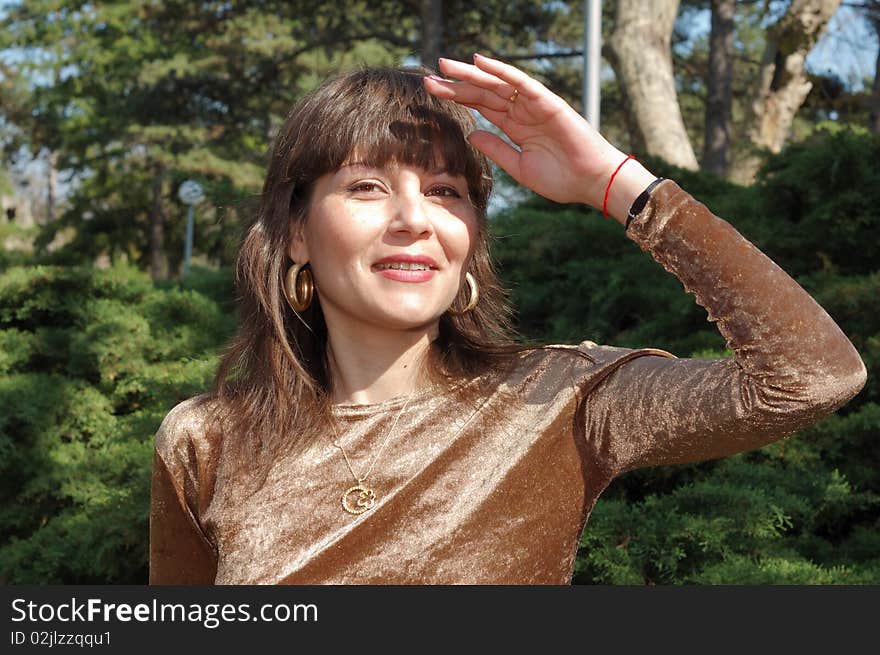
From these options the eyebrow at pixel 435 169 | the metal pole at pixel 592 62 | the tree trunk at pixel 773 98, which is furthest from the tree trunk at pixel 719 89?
the eyebrow at pixel 435 169

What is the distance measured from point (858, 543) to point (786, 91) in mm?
7147

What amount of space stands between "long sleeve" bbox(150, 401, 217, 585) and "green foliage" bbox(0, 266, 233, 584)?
1.63 metres

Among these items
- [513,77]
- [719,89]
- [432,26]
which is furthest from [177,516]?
[432,26]

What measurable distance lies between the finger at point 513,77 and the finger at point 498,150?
0.43ft

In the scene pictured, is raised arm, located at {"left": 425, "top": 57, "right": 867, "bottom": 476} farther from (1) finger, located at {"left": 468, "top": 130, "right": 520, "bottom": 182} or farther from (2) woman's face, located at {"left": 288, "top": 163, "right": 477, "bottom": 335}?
(2) woman's face, located at {"left": 288, "top": 163, "right": 477, "bottom": 335}

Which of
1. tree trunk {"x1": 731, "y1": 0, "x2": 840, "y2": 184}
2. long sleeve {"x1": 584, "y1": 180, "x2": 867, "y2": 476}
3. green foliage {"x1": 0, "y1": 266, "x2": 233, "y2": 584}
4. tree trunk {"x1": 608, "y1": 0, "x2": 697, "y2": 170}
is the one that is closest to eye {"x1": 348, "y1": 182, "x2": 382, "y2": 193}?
long sleeve {"x1": 584, "y1": 180, "x2": 867, "y2": 476}

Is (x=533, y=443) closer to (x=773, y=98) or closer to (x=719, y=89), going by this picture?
(x=773, y=98)

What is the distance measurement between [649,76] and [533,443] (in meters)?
7.49

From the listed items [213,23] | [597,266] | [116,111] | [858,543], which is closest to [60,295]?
[597,266]

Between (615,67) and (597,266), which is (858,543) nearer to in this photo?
(597,266)

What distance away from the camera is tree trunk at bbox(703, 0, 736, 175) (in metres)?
11.4

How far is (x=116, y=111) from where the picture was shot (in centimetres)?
1883

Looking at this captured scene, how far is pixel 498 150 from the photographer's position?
6.05 feet

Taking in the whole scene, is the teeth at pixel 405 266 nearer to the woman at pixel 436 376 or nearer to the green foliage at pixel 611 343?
the woman at pixel 436 376
